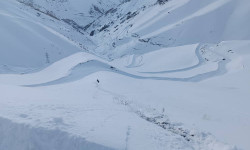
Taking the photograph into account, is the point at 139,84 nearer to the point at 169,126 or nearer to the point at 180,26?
the point at 169,126

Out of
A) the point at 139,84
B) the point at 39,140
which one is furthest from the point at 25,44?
the point at 39,140

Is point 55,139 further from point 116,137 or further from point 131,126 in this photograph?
point 131,126

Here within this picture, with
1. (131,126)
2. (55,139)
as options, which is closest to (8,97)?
(55,139)

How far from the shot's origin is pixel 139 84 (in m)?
13.3

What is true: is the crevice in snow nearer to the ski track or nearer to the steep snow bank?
the ski track

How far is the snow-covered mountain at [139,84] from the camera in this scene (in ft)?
17.7

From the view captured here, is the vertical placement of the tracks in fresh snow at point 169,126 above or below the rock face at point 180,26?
below

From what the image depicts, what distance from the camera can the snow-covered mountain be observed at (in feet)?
17.7

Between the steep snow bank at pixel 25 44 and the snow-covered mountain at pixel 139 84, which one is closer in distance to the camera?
the snow-covered mountain at pixel 139 84

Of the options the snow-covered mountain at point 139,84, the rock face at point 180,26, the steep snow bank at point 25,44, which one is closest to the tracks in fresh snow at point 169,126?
the snow-covered mountain at point 139,84

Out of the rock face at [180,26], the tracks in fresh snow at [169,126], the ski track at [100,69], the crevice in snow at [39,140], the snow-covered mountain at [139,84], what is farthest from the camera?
the rock face at [180,26]

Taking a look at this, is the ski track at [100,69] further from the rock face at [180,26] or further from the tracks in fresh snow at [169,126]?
the rock face at [180,26]

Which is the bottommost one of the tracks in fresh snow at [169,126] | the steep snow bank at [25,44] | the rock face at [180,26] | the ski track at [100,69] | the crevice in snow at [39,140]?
the crevice in snow at [39,140]

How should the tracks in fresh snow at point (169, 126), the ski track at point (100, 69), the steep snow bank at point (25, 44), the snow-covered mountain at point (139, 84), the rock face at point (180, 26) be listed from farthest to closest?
the rock face at point (180, 26)
the steep snow bank at point (25, 44)
the ski track at point (100, 69)
the tracks in fresh snow at point (169, 126)
the snow-covered mountain at point (139, 84)
